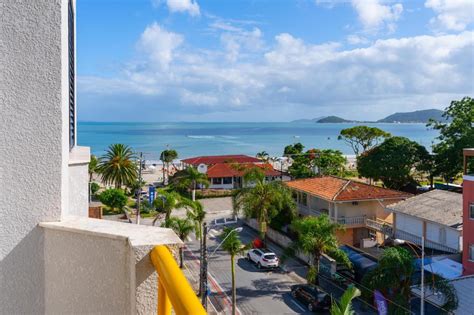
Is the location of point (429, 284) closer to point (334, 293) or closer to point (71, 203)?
point (334, 293)

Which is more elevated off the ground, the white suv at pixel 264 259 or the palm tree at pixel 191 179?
the palm tree at pixel 191 179

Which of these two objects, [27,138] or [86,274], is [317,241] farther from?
[27,138]

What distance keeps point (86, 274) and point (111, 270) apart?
35 cm

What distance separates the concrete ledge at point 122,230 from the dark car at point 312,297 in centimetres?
1718

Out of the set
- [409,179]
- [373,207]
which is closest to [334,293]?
[373,207]

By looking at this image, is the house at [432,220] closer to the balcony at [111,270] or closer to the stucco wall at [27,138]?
the balcony at [111,270]

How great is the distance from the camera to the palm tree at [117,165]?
39.7m

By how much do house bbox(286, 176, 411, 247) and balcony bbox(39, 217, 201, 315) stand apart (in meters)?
26.0

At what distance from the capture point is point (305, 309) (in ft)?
62.6

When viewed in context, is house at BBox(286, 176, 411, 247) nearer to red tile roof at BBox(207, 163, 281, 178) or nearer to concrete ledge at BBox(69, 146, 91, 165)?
red tile roof at BBox(207, 163, 281, 178)

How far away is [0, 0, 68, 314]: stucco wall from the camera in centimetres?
294

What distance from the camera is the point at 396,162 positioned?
4194cm

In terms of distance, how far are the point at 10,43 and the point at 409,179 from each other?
43574mm

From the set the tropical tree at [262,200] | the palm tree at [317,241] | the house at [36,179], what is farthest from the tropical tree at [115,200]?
the house at [36,179]
